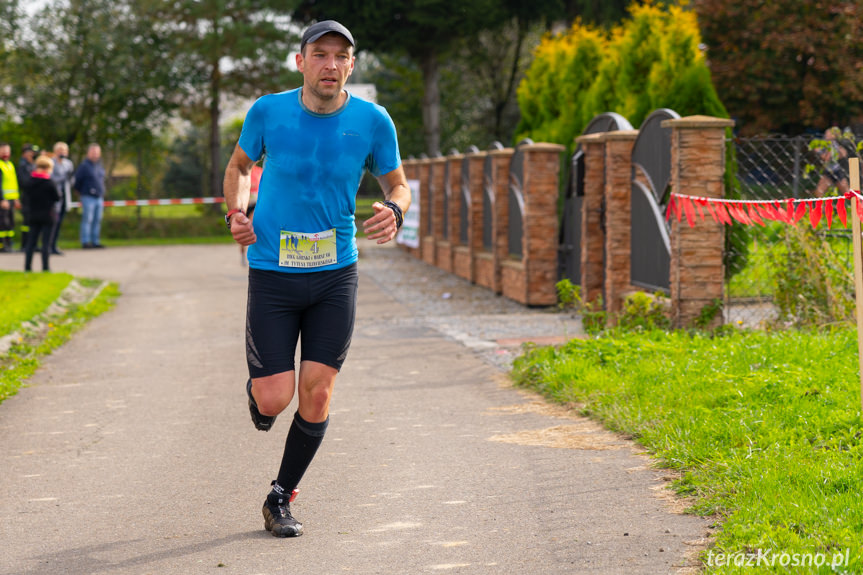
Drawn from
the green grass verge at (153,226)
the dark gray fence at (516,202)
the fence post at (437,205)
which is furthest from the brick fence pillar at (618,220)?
the green grass verge at (153,226)

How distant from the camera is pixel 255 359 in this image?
4.98 metres

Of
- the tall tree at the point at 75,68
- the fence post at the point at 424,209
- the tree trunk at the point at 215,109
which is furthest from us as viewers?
the tree trunk at the point at 215,109

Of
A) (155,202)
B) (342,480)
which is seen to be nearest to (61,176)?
(155,202)

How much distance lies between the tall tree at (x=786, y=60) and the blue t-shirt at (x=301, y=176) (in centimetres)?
2882

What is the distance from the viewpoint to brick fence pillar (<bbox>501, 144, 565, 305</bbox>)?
46.3 ft

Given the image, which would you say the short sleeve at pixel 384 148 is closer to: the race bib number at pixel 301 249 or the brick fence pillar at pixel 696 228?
the race bib number at pixel 301 249

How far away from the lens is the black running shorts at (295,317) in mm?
4945

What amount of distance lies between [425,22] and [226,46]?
7047 millimetres

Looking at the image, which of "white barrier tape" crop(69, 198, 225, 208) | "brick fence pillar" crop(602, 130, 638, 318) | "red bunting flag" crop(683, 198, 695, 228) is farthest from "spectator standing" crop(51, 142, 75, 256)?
"red bunting flag" crop(683, 198, 695, 228)

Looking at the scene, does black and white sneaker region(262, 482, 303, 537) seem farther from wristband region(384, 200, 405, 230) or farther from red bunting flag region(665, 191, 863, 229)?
red bunting flag region(665, 191, 863, 229)

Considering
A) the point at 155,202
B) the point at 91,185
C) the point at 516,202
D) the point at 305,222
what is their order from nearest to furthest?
1. the point at 305,222
2. the point at 516,202
3. the point at 91,185
4. the point at 155,202

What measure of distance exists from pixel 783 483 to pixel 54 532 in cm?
315

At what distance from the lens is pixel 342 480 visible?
19.4ft

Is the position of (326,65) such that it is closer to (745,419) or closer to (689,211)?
(745,419)
